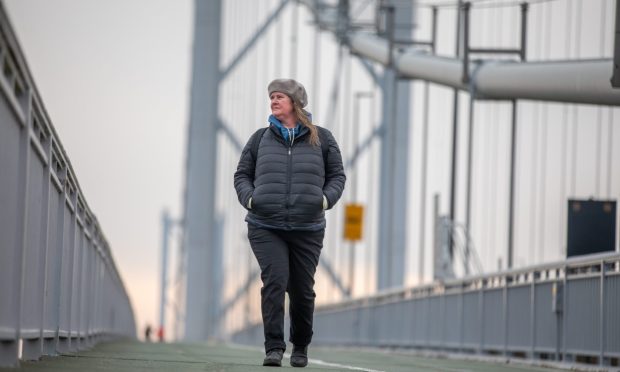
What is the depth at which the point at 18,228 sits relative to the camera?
771 cm

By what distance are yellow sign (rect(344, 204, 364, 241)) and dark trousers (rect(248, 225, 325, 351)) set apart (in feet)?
86.4

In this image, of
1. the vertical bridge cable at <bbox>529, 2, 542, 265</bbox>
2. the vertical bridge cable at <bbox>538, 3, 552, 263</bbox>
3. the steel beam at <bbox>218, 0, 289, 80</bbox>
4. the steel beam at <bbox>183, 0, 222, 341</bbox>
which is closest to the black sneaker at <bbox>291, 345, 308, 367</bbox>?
the vertical bridge cable at <bbox>538, 3, 552, 263</bbox>

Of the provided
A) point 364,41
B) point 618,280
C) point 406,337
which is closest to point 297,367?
point 618,280

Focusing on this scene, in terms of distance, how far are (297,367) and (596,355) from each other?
3.90 meters

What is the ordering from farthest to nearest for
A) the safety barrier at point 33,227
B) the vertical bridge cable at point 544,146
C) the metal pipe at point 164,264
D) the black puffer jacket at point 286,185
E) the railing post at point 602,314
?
the metal pipe at point 164,264 < the vertical bridge cable at point 544,146 < the railing post at point 602,314 < the black puffer jacket at point 286,185 < the safety barrier at point 33,227

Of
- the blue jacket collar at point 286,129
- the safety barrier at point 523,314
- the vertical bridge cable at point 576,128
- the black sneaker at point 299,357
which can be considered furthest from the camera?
the vertical bridge cable at point 576,128

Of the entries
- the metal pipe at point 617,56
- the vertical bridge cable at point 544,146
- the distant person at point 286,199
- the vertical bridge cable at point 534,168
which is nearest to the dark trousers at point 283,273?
the distant person at point 286,199

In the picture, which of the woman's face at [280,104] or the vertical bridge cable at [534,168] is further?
the vertical bridge cable at [534,168]

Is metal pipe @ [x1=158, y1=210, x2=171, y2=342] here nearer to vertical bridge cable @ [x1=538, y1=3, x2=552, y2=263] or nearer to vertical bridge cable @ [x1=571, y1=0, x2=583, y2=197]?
vertical bridge cable @ [x1=538, y1=3, x2=552, y2=263]

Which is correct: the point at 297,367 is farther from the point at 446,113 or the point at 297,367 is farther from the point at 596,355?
the point at 446,113

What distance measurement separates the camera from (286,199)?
9.41 metres

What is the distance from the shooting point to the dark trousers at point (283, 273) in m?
9.46

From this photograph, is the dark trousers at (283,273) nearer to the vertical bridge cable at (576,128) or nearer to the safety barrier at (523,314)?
the safety barrier at (523,314)

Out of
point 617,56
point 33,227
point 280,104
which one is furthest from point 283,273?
point 617,56
